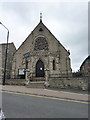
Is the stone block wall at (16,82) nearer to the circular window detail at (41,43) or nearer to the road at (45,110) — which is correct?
the circular window detail at (41,43)

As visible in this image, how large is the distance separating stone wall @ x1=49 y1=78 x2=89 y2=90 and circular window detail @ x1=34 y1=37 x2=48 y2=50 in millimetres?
10749

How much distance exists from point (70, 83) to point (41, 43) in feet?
43.2

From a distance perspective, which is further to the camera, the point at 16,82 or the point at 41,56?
the point at 41,56

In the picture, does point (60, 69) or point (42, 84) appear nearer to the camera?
point (42, 84)

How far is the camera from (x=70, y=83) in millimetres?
15016

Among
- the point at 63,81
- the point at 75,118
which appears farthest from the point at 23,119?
the point at 63,81

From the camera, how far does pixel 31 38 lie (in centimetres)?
2616

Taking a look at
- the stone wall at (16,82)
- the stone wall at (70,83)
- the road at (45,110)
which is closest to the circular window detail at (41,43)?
the stone wall at (16,82)

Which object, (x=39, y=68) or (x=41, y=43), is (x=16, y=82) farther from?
(x=41, y=43)

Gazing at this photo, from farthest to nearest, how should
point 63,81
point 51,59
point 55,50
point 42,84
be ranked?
point 55,50, point 51,59, point 42,84, point 63,81

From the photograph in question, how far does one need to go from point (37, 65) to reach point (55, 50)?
4900 millimetres

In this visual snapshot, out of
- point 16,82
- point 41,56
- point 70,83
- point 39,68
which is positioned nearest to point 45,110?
point 70,83

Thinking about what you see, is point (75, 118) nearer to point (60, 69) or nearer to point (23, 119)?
point (23, 119)

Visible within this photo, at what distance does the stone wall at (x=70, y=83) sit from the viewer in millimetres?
14093
